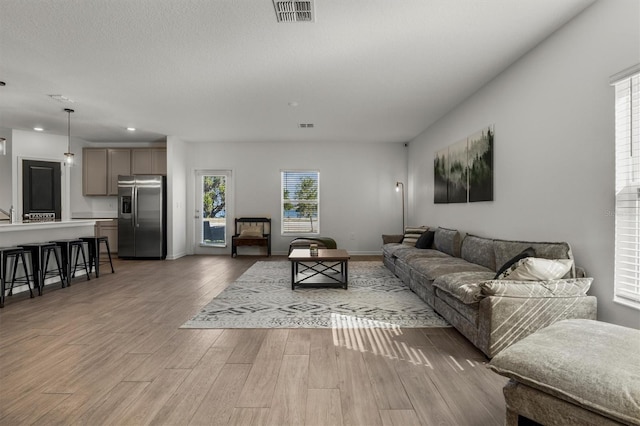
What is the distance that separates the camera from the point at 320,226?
8.34 m

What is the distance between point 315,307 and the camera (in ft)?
12.6

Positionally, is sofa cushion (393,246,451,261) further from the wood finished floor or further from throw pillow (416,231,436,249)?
the wood finished floor

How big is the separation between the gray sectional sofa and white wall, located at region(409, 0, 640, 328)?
0.71 feet

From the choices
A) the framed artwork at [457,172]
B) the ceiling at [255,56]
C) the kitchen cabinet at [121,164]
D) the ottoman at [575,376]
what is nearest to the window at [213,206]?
the kitchen cabinet at [121,164]

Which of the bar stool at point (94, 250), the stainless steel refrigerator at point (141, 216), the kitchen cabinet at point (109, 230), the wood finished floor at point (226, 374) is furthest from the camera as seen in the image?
the kitchen cabinet at point (109, 230)

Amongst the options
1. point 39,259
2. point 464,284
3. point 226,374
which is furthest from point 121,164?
point 464,284

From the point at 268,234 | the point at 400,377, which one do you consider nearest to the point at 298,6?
the point at 400,377

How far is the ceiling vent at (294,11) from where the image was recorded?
269 cm

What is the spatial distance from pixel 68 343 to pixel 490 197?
4.70 m

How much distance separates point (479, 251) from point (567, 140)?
1591 mm

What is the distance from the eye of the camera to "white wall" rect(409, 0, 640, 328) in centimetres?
253

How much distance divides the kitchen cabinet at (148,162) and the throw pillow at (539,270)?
762cm

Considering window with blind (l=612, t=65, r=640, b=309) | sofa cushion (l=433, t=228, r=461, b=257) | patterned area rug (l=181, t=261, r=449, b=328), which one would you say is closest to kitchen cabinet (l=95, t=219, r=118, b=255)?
patterned area rug (l=181, t=261, r=449, b=328)

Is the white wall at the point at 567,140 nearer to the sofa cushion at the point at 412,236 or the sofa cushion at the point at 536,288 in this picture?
the sofa cushion at the point at 536,288
